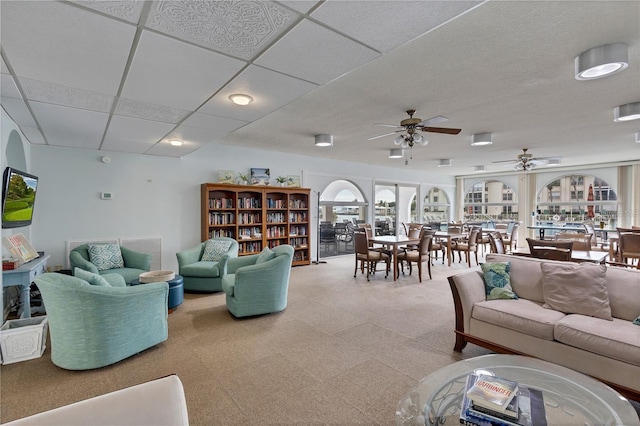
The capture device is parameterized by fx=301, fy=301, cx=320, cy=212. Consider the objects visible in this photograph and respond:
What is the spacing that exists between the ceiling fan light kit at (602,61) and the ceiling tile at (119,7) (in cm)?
323

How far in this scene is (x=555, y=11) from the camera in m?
2.00

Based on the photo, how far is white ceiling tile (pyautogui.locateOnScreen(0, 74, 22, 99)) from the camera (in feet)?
7.50

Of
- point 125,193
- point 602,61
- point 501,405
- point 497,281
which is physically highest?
point 602,61

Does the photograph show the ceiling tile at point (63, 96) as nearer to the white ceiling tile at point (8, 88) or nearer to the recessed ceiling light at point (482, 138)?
the white ceiling tile at point (8, 88)

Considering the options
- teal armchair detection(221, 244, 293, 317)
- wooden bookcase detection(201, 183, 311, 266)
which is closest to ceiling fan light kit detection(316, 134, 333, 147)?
wooden bookcase detection(201, 183, 311, 266)

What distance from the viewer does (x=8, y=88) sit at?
97.3 inches

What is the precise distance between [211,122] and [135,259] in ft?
9.00

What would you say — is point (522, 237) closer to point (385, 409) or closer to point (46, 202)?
point (385, 409)

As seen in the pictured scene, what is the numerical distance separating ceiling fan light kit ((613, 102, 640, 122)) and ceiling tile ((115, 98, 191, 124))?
5.23 meters


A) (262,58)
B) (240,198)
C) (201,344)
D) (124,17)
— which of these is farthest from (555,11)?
(240,198)

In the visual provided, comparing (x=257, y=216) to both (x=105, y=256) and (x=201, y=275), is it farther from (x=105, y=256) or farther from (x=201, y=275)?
(x=105, y=256)

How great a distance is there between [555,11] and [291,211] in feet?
18.7

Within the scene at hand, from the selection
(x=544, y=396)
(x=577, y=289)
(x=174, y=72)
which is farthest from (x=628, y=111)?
(x=174, y=72)

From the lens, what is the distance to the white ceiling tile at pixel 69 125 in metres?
3.06
